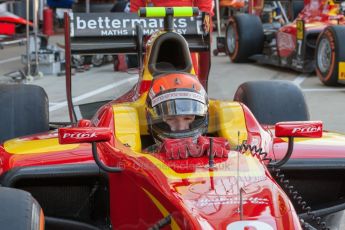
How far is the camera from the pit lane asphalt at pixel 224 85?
8.50 metres

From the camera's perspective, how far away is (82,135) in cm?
352

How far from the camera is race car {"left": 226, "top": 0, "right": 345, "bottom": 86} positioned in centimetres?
1014

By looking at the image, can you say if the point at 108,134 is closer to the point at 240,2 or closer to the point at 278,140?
the point at 278,140

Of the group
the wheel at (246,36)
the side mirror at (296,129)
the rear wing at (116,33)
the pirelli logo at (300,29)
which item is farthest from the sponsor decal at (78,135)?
the wheel at (246,36)

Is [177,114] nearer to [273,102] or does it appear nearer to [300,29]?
[273,102]

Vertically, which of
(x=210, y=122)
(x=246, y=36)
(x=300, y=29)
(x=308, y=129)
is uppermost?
(x=308, y=129)

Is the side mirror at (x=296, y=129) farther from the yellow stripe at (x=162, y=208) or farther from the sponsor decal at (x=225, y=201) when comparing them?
the yellow stripe at (x=162, y=208)

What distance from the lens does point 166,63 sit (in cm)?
488

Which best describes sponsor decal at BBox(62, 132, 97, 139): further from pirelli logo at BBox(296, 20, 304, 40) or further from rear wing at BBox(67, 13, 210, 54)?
pirelli logo at BBox(296, 20, 304, 40)

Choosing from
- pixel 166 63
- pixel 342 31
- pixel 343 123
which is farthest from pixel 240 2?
pixel 166 63

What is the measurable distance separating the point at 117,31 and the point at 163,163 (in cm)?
255

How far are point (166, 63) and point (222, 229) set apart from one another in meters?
1.98

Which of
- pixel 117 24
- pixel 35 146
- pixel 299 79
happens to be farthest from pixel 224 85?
pixel 35 146

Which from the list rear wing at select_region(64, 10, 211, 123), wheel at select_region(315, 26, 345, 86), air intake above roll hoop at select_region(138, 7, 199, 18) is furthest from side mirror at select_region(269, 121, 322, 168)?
wheel at select_region(315, 26, 345, 86)
